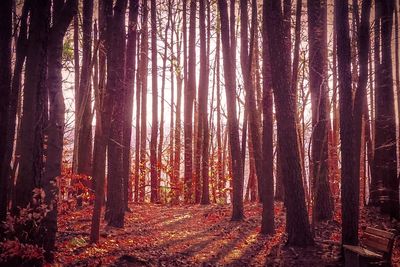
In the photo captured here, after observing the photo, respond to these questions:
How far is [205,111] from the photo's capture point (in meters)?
16.1

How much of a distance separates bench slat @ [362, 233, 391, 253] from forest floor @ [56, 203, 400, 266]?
653mm

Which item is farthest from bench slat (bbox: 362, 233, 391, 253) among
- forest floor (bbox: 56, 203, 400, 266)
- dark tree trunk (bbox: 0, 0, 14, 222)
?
dark tree trunk (bbox: 0, 0, 14, 222)

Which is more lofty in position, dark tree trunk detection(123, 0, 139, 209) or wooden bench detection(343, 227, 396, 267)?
dark tree trunk detection(123, 0, 139, 209)

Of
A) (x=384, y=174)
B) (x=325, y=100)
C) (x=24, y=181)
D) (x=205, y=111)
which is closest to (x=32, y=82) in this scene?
(x=24, y=181)

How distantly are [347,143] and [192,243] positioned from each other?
444 centimetres

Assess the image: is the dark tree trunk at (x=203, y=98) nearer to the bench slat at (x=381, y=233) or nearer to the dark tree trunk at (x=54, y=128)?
the bench slat at (x=381, y=233)

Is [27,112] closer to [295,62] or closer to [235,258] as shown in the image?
[235,258]

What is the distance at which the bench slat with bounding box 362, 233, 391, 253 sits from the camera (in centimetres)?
656

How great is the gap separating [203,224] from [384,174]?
6.48 metres

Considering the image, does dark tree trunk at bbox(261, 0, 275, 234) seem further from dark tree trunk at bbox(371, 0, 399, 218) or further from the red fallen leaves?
the red fallen leaves

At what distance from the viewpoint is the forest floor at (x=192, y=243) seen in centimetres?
726

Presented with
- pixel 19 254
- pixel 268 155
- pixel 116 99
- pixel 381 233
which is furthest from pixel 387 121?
pixel 19 254

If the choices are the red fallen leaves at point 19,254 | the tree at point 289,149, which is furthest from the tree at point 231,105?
the red fallen leaves at point 19,254

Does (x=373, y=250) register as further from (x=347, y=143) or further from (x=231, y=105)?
(x=231, y=105)
